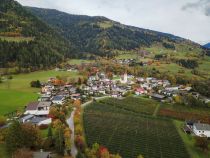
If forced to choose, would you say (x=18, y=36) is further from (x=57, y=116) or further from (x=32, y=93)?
(x=57, y=116)

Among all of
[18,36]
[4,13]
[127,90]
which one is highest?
[4,13]

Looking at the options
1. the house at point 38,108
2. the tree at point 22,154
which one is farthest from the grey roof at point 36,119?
the tree at point 22,154

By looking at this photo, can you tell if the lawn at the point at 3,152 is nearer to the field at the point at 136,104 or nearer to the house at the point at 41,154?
the house at the point at 41,154

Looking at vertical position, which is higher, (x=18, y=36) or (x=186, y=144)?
(x=18, y=36)

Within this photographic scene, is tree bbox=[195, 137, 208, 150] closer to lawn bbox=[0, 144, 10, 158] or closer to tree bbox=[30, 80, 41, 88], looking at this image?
lawn bbox=[0, 144, 10, 158]

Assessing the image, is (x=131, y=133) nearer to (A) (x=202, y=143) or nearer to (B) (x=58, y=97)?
(A) (x=202, y=143)

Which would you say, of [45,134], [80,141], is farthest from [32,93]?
[80,141]
